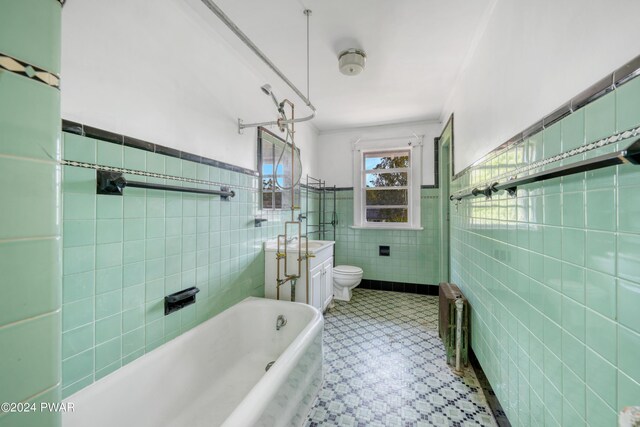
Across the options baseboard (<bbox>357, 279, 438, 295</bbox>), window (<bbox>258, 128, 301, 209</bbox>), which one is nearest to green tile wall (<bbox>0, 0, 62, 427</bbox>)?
window (<bbox>258, 128, 301, 209</bbox>)

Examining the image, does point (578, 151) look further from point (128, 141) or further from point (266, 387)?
point (128, 141)

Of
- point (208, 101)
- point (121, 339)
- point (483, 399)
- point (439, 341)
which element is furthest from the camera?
point (439, 341)

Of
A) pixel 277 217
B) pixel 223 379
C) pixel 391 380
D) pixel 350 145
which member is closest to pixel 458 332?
pixel 391 380

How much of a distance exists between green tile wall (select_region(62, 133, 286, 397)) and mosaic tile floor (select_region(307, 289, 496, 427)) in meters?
1.00

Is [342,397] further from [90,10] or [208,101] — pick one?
[90,10]

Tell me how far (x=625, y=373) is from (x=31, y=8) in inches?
57.8

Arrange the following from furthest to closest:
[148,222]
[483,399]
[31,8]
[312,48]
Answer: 1. [312,48]
2. [483,399]
3. [148,222]
4. [31,8]

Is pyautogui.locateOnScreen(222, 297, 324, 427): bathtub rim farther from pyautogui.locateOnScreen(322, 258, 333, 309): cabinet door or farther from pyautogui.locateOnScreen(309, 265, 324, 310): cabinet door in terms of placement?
pyautogui.locateOnScreen(322, 258, 333, 309): cabinet door

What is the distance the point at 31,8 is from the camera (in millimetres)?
400

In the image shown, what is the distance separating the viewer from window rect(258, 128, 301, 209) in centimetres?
234

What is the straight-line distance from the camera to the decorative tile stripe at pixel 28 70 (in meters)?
0.37

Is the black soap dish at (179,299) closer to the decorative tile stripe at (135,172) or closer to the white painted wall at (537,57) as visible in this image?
the decorative tile stripe at (135,172)

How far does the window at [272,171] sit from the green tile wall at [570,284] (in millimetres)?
1712

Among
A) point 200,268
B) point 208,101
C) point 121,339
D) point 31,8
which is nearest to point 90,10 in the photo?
point 208,101
